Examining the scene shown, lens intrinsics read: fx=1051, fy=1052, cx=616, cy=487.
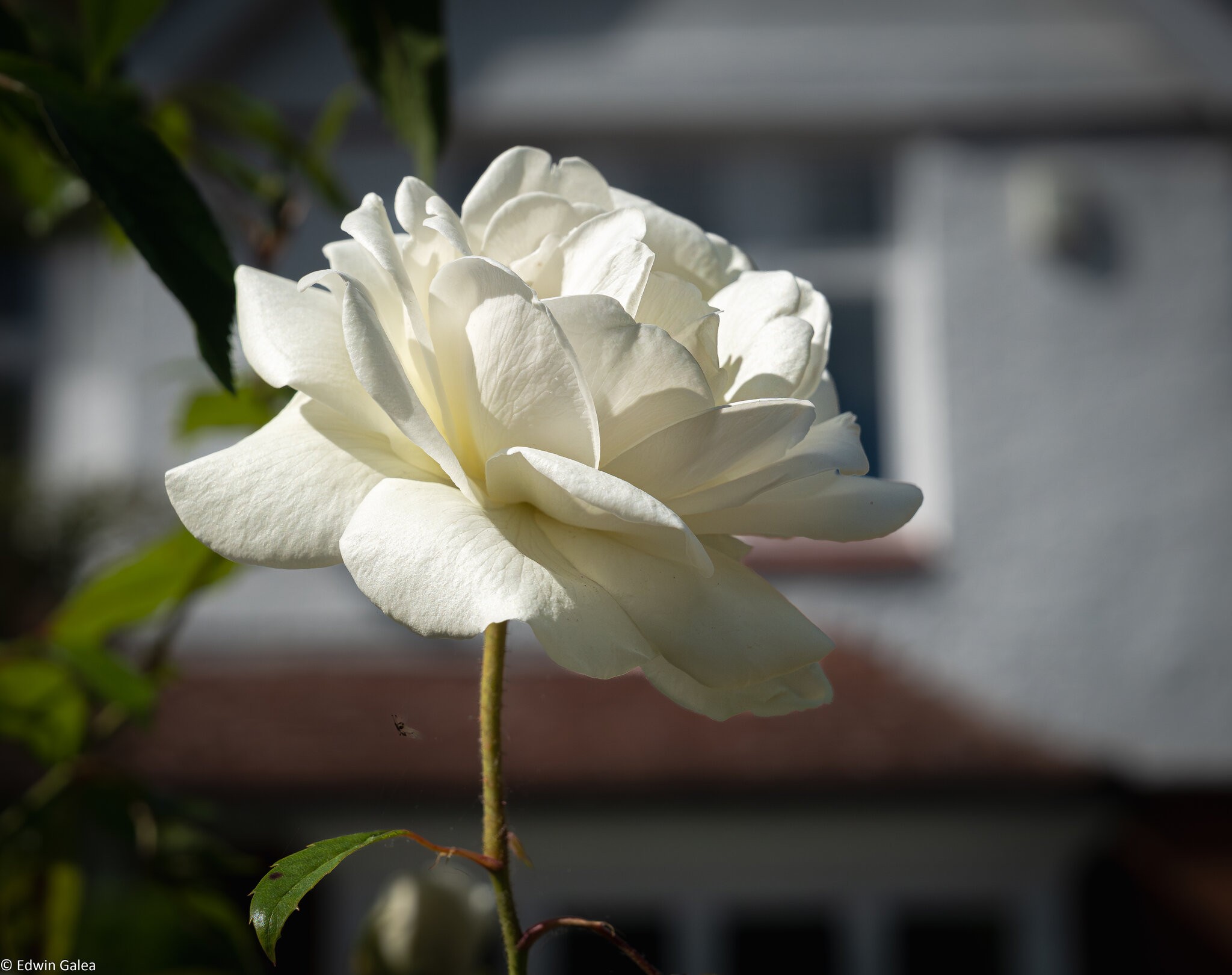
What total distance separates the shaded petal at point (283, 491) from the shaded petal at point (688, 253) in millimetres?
96

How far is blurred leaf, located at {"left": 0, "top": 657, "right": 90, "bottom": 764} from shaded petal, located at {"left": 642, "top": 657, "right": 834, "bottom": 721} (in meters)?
0.38

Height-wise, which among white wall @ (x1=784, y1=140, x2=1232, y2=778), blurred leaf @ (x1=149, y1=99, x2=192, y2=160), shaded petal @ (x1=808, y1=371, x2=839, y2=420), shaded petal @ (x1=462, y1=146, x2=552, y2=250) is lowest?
white wall @ (x1=784, y1=140, x2=1232, y2=778)

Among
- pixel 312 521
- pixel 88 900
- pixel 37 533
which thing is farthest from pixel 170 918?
pixel 37 533

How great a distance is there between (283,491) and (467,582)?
0.05m

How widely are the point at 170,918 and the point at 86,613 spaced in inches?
6.7

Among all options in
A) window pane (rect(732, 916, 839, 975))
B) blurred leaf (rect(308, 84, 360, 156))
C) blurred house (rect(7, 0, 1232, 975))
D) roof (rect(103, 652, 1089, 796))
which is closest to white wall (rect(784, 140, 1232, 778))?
blurred house (rect(7, 0, 1232, 975))

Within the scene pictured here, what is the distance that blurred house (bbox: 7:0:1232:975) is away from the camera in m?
3.03

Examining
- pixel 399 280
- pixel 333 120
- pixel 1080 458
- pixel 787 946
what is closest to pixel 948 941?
pixel 787 946

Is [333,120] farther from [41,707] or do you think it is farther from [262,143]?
[41,707]

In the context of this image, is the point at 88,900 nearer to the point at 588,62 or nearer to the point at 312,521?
the point at 312,521

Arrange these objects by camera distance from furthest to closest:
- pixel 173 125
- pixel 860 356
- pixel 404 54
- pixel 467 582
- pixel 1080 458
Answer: pixel 860 356, pixel 1080 458, pixel 173 125, pixel 404 54, pixel 467 582

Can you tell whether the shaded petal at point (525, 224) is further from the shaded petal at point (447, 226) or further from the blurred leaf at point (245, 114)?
the blurred leaf at point (245, 114)

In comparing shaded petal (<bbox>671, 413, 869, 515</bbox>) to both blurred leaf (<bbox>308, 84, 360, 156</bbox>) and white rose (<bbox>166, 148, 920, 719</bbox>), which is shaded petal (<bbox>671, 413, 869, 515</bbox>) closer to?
white rose (<bbox>166, 148, 920, 719</bbox>)

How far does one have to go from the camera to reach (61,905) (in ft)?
1.57
